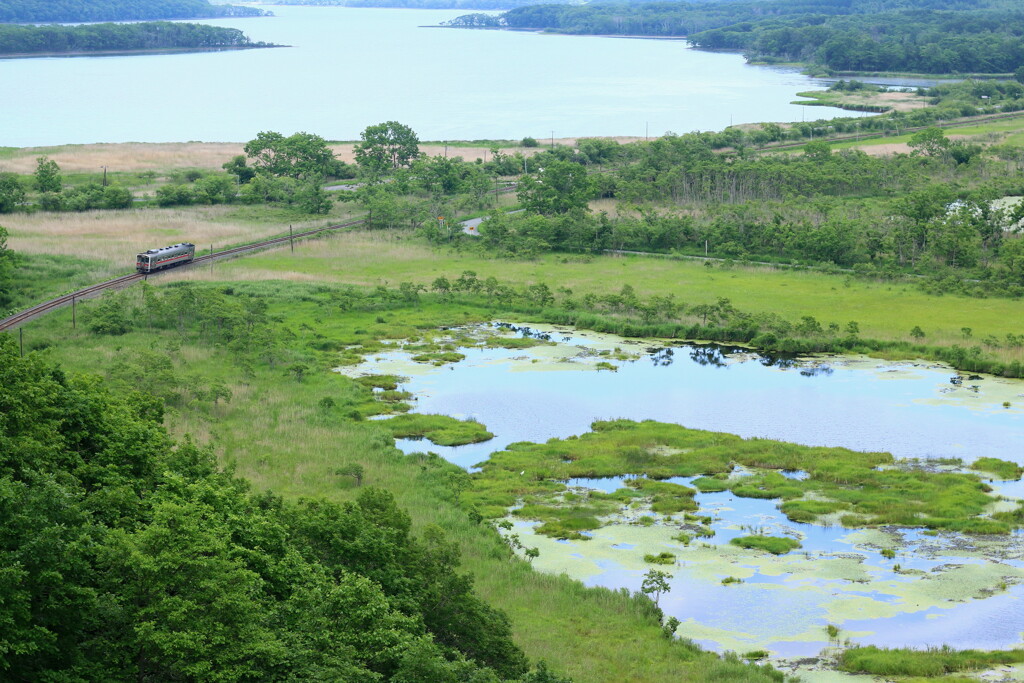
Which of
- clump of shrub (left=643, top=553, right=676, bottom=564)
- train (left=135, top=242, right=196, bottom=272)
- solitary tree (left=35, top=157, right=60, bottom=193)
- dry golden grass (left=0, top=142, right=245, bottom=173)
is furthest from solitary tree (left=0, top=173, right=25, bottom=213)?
clump of shrub (left=643, top=553, right=676, bottom=564)

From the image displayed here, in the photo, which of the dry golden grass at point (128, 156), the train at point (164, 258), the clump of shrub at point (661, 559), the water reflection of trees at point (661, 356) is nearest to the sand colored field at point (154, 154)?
the dry golden grass at point (128, 156)

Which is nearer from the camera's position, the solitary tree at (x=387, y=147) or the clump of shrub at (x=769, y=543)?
the clump of shrub at (x=769, y=543)

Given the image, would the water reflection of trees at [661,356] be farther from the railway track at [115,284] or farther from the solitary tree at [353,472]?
the railway track at [115,284]

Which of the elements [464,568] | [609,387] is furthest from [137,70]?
[464,568]

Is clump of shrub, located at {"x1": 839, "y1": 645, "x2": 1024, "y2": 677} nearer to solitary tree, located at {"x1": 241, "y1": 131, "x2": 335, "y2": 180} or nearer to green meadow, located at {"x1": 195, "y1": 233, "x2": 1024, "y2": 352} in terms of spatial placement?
green meadow, located at {"x1": 195, "y1": 233, "x2": 1024, "y2": 352}

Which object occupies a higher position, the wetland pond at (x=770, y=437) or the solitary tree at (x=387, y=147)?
the solitary tree at (x=387, y=147)

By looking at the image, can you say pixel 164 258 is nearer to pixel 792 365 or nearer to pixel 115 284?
pixel 115 284

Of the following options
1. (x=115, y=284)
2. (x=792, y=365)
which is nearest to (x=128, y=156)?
(x=115, y=284)
